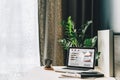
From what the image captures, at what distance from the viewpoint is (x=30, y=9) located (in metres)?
3.36

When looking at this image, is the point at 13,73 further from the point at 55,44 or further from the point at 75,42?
the point at 75,42

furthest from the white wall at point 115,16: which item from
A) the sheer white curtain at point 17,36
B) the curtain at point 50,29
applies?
the sheer white curtain at point 17,36

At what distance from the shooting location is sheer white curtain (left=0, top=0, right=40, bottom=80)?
131 inches

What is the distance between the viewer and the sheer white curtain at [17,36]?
10.9 feet

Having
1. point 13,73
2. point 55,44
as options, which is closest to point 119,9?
point 55,44

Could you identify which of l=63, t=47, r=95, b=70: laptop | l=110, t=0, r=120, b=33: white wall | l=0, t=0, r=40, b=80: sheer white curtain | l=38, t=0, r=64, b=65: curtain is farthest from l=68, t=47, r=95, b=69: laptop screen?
l=0, t=0, r=40, b=80: sheer white curtain

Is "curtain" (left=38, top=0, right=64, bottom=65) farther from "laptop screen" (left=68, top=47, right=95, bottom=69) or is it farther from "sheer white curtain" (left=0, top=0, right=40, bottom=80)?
"laptop screen" (left=68, top=47, right=95, bottom=69)

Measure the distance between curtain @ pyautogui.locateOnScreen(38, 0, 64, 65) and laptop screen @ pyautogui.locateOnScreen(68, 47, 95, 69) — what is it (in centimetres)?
57

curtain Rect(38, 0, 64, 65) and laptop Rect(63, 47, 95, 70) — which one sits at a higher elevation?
curtain Rect(38, 0, 64, 65)

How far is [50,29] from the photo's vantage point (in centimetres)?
336

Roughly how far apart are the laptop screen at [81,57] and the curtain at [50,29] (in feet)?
1.88

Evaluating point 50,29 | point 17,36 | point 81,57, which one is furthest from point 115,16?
point 17,36

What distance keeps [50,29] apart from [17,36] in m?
0.42

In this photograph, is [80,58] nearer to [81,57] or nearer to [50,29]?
[81,57]
